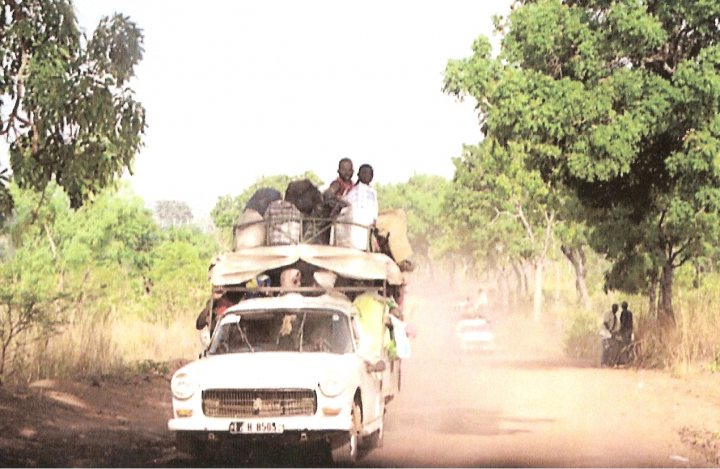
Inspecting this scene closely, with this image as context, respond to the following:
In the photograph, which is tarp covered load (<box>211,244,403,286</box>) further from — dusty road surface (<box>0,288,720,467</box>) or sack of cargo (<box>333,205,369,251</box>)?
dusty road surface (<box>0,288,720,467</box>)

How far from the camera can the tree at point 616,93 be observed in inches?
900

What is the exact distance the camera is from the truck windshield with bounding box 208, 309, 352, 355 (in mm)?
13430

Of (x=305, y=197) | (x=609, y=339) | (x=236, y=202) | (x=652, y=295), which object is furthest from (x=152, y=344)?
(x=236, y=202)

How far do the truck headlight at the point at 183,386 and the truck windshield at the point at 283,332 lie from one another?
52.4 inches

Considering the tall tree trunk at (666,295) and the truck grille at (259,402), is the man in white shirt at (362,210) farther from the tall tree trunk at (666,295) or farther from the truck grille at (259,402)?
the tall tree trunk at (666,295)

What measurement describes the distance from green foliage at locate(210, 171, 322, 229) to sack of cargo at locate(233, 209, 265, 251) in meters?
21.9

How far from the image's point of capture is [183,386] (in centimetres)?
1210

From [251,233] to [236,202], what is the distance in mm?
67802

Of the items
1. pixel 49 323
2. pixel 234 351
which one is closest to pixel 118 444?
pixel 234 351

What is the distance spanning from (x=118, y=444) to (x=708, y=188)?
13837mm

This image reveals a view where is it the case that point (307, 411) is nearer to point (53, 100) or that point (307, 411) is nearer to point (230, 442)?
point (230, 442)

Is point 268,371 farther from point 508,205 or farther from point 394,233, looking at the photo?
point 508,205

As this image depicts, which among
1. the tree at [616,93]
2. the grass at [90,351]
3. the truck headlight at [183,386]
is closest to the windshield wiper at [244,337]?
the truck headlight at [183,386]

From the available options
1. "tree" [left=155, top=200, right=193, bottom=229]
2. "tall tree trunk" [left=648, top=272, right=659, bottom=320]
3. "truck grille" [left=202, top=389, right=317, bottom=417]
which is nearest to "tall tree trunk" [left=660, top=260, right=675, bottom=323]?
"tall tree trunk" [left=648, top=272, right=659, bottom=320]
